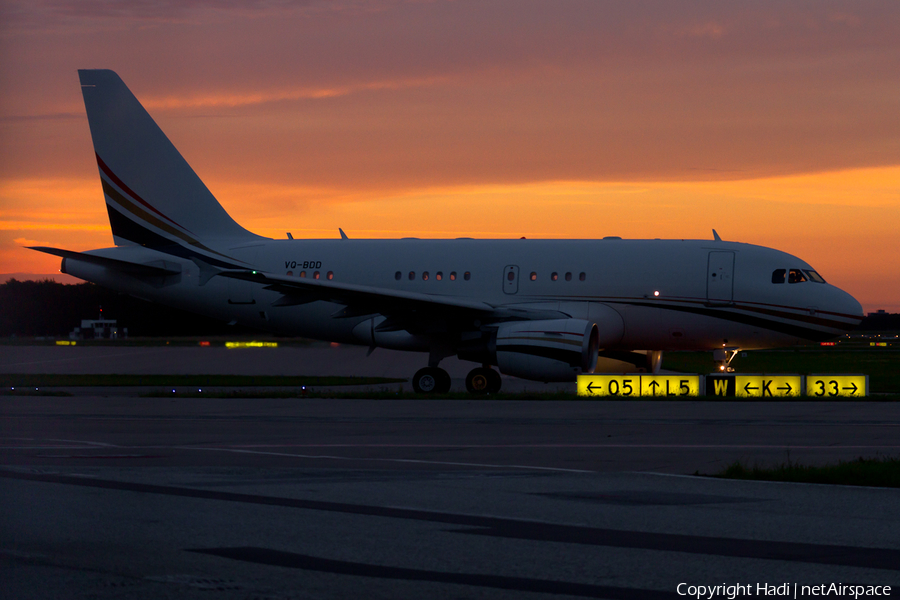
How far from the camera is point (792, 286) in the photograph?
92.5ft

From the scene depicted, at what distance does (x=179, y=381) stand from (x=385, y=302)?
10180 mm

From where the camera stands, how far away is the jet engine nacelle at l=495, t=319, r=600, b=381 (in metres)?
26.3

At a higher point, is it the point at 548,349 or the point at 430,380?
the point at 548,349

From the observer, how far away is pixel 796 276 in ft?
93.0

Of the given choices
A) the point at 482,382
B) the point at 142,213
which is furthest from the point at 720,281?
the point at 142,213

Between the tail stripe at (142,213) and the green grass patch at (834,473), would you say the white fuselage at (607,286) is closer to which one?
the tail stripe at (142,213)

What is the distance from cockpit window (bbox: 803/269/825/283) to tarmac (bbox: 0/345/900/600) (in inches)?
423

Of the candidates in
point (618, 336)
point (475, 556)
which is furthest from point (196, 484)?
point (618, 336)

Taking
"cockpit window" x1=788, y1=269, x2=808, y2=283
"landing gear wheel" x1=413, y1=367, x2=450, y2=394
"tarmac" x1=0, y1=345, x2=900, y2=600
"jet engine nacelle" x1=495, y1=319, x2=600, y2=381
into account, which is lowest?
"tarmac" x1=0, y1=345, x2=900, y2=600

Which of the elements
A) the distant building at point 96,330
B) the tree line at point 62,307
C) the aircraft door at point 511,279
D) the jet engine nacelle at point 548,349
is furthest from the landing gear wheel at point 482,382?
the distant building at point 96,330

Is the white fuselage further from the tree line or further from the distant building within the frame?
the distant building

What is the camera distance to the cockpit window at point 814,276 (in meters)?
28.5

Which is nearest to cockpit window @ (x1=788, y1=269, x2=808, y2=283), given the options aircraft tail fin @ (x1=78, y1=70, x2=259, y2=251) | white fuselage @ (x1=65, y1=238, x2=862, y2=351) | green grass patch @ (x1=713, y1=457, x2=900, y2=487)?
white fuselage @ (x1=65, y1=238, x2=862, y2=351)

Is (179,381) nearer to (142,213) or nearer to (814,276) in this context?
(142,213)
